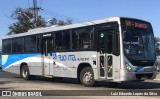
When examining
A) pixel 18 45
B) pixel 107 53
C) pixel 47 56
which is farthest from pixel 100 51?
pixel 18 45

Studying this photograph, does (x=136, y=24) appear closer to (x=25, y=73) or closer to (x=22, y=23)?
(x=25, y=73)

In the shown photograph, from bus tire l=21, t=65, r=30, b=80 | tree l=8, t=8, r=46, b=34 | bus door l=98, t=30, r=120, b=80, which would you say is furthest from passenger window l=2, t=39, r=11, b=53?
tree l=8, t=8, r=46, b=34

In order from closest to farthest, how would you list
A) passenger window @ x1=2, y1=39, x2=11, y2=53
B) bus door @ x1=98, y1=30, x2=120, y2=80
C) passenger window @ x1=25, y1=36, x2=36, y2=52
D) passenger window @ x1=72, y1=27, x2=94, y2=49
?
bus door @ x1=98, y1=30, x2=120, y2=80, passenger window @ x1=72, y1=27, x2=94, y2=49, passenger window @ x1=25, y1=36, x2=36, y2=52, passenger window @ x1=2, y1=39, x2=11, y2=53

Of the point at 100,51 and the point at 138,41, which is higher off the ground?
the point at 138,41

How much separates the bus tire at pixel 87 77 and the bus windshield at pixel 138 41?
245cm

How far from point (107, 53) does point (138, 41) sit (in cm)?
154

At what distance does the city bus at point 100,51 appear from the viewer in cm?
1756

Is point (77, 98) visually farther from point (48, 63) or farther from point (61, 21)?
point (61, 21)

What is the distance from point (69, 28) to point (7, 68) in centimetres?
894

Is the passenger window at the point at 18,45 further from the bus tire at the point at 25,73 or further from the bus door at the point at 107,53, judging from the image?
the bus door at the point at 107,53

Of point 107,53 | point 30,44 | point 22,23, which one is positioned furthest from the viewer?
point 22,23

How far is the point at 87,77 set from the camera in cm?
1934

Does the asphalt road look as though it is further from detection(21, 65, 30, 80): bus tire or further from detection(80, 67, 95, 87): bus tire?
detection(21, 65, 30, 80): bus tire

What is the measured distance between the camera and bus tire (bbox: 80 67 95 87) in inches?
751
